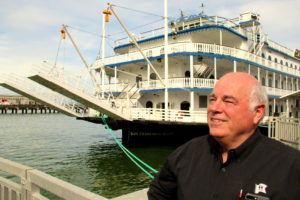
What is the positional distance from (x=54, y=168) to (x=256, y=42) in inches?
726

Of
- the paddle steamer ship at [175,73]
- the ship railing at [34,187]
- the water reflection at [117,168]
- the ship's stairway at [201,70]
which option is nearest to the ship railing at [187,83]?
the paddle steamer ship at [175,73]

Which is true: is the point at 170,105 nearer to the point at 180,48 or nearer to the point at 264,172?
the point at 180,48

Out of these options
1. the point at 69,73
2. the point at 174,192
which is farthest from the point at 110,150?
the point at 174,192

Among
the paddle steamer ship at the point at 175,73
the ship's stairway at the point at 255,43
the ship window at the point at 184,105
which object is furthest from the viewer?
the ship's stairway at the point at 255,43

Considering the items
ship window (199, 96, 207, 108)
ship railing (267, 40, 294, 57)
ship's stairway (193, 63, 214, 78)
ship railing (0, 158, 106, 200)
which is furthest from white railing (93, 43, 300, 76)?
ship railing (0, 158, 106, 200)

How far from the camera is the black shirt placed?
1308 millimetres

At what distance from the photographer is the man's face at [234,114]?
1557 millimetres

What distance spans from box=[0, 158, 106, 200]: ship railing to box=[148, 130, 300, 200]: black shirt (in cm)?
70

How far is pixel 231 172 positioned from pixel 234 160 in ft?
0.27

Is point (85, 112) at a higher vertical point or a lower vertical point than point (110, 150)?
higher

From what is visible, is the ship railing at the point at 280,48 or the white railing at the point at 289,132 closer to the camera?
the white railing at the point at 289,132

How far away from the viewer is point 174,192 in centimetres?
174

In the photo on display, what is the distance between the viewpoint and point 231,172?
1.45 metres

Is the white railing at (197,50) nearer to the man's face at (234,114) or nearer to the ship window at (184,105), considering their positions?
the ship window at (184,105)
